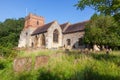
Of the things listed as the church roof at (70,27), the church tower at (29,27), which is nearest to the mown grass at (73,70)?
the church roof at (70,27)

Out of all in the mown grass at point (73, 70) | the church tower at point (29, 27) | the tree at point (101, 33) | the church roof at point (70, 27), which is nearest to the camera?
the mown grass at point (73, 70)

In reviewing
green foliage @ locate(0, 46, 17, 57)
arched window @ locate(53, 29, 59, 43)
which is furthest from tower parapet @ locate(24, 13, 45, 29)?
green foliage @ locate(0, 46, 17, 57)

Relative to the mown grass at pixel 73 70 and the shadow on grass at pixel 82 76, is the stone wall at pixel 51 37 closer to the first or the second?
the mown grass at pixel 73 70

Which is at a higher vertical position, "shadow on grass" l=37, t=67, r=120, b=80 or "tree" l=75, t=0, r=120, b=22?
"tree" l=75, t=0, r=120, b=22

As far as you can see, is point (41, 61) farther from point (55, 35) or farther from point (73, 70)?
point (55, 35)

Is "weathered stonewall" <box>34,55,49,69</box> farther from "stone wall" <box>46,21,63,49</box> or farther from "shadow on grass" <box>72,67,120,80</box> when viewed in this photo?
"stone wall" <box>46,21,63,49</box>

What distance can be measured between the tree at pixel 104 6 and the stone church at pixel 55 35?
2748 cm

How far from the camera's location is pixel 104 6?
12438mm

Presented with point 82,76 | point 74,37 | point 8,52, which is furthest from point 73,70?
point 74,37

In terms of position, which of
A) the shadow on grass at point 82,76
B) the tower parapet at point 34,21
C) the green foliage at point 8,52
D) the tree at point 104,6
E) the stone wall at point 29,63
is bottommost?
the shadow on grass at point 82,76

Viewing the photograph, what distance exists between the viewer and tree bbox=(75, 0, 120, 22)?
38.8ft

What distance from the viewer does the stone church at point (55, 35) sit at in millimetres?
43062

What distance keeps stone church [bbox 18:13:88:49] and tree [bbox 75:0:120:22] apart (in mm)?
→ 27482

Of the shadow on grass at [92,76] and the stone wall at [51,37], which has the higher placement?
the stone wall at [51,37]
